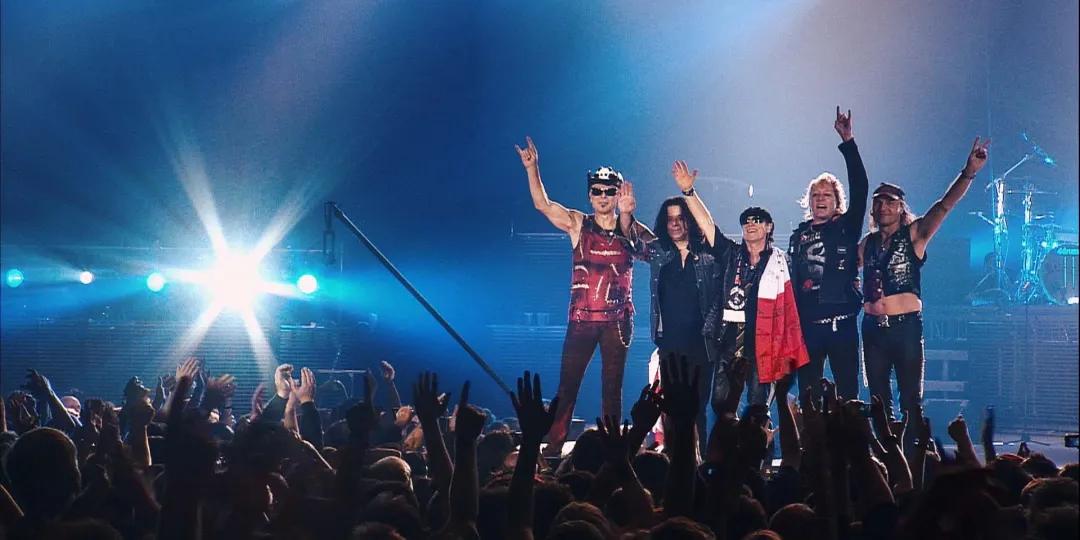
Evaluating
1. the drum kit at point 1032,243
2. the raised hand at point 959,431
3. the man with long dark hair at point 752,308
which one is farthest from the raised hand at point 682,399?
the drum kit at point 1032,243

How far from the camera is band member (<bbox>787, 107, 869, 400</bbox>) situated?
22.4 feet

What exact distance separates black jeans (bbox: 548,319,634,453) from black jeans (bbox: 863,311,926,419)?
1549 millimetres

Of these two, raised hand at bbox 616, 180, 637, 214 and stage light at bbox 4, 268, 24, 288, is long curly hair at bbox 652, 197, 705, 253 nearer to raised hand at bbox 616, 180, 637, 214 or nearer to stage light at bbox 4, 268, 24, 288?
A: raised hand at bbox 616, 180, 637, 214

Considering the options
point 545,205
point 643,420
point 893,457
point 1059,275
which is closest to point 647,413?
point 643,420

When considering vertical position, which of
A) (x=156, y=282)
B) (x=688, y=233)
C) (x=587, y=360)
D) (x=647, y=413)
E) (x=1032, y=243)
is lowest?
(x=647, y=413)

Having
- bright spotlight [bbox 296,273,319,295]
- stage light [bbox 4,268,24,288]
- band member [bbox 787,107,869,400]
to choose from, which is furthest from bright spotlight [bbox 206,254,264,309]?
band member [bbox 787,107,869,400]

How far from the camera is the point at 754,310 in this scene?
6945 mm

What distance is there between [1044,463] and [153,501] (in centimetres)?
317

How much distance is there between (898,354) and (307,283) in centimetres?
699

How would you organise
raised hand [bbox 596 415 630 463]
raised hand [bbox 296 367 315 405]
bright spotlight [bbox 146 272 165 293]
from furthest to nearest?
bright spotlight [bbox 146 272 165 293], raised hand [bbox 296 367 315 405], raised hand [bbox 596 415 630 463]

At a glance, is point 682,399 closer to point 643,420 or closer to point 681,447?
point 681,447

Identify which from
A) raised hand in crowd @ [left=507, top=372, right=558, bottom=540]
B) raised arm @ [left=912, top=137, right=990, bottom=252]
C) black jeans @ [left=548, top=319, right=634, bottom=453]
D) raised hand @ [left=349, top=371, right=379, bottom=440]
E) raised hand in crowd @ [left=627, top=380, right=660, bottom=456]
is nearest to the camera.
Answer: raised hand in crowd @ [left=507, top=372, right=558, bottom=540]

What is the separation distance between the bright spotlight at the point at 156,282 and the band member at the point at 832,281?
7.80 m

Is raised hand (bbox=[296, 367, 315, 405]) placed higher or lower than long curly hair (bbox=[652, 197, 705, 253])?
lower
